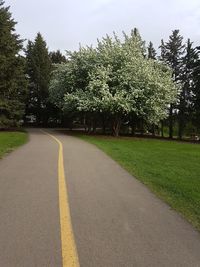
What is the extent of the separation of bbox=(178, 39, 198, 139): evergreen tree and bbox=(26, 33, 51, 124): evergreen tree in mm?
28710

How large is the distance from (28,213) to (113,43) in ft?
120

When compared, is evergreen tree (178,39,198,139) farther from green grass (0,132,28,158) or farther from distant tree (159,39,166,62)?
green grass (0,132,28,158)

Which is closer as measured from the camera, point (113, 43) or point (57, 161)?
point (57, 161)

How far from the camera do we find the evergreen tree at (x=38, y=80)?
76.4 metres

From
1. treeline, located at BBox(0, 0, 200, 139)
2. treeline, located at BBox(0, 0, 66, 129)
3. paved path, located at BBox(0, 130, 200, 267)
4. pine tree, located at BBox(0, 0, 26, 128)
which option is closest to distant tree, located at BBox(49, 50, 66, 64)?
treeline, located at BBox(0, 0, 66, 129)

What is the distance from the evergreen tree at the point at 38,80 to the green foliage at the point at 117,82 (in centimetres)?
3291

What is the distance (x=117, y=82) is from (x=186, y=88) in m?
18.9

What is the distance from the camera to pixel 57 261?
16.1 ft

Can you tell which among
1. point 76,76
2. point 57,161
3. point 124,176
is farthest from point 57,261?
point 76,76

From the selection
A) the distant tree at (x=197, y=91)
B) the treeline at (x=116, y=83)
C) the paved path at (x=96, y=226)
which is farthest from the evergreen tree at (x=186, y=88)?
the paved path at (x=96, y=226)

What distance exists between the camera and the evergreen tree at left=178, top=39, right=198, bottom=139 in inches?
2127

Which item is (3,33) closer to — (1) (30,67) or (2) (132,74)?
(2) (132,74)

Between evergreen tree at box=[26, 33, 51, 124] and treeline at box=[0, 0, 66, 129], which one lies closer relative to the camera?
treeline at box=[0, 0, 66, 129]

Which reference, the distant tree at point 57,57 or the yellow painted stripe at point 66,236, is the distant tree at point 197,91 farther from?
the distant tree at point 57,57
